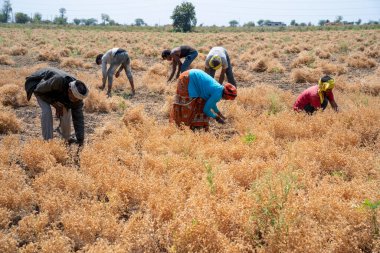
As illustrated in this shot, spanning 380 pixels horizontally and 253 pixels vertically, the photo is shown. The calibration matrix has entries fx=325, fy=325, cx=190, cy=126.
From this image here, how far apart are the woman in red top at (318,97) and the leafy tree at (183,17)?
54.1 m

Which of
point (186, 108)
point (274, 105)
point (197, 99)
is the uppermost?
point (197, 99)

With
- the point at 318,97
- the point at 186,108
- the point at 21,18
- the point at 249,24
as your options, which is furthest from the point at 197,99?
the point at 21,18

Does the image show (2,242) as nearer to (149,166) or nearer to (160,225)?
(160,225)

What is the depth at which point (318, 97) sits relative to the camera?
6.32 metres

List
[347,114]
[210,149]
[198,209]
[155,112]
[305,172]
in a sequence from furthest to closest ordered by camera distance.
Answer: [155,112]
[347,114]
[210,149]
[305,172]
[198,209]

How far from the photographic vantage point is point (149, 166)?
14.7 ft

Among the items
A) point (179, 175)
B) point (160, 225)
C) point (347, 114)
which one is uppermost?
point (347, 114)

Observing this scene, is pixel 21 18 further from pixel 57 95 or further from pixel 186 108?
pixel 186 108

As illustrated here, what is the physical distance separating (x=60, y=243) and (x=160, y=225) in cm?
95

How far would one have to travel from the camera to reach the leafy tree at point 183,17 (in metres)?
58.8

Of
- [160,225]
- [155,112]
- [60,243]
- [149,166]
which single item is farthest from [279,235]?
[155,112]

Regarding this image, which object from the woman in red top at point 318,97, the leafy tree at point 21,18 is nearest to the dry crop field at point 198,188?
the woman in red top at point 318,97

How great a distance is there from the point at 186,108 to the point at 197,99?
0.26 metres

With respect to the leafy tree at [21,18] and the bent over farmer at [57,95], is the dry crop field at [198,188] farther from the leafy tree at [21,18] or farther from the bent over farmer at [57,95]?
the leafy tree at [21,18]
